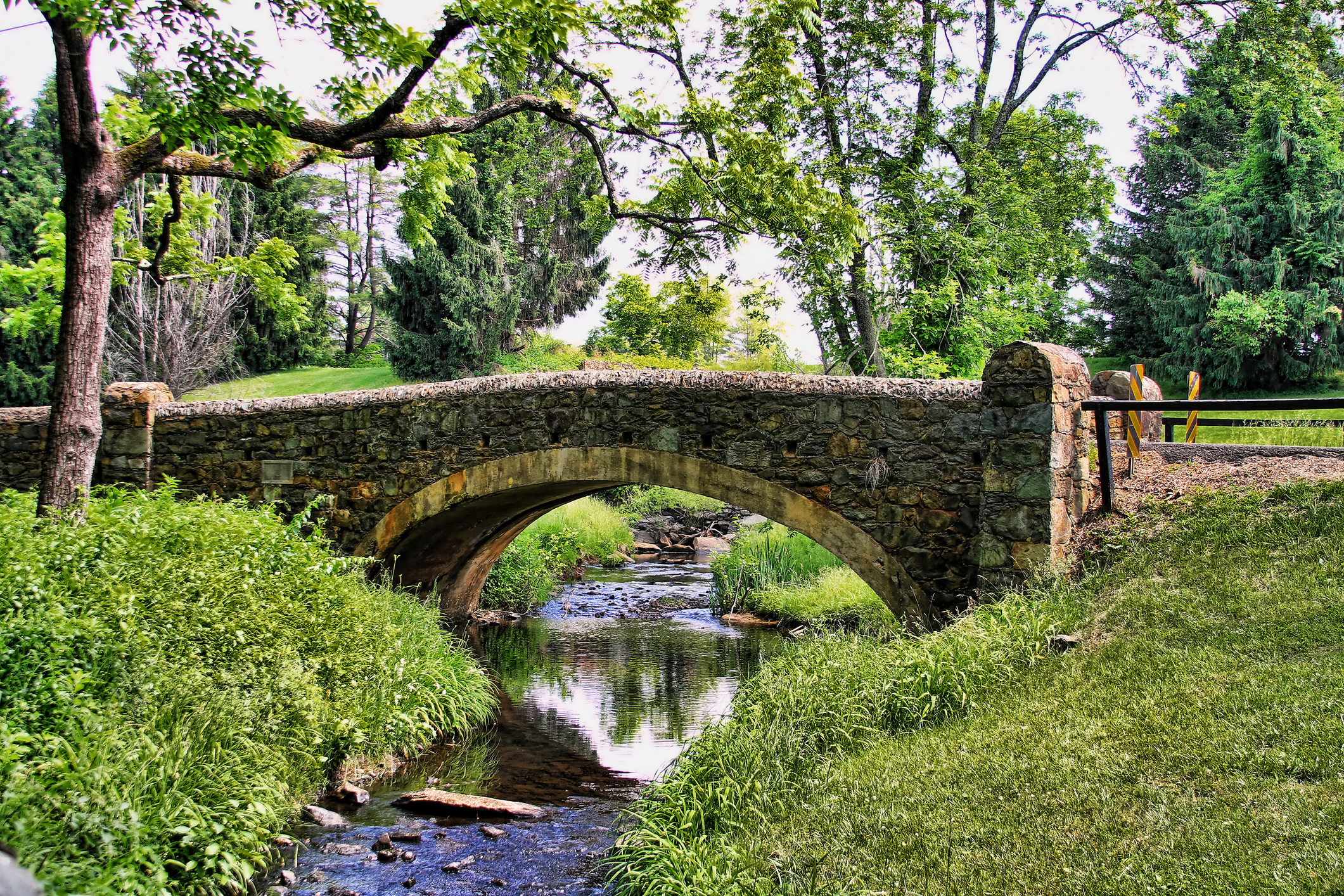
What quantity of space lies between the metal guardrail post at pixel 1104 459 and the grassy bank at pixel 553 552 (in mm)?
7375

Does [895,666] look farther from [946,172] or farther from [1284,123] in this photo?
[1284,123]

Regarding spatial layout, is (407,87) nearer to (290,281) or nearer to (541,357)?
(541,357)

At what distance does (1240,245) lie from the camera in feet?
61.5

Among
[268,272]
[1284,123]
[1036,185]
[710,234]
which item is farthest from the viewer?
[1284,123]

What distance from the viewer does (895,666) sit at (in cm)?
473

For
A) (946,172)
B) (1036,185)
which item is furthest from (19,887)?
(1036,185)

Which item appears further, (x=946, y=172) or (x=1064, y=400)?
(x=946, y=172)

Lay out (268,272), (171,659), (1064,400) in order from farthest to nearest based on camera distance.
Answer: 1. (268,272)
2. (1064,400)
3. (171,659)

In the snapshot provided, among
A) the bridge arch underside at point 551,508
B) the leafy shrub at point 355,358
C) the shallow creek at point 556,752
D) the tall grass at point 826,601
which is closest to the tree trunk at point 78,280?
the bridge arch underside at point 551,508

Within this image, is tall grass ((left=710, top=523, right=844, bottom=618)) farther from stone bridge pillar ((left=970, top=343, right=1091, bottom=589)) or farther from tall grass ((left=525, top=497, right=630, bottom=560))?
stone bridge pillar ((left=970, top=343, right=1091, bottom=589))

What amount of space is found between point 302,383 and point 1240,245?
854 inches

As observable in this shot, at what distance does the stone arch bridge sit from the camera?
564cm

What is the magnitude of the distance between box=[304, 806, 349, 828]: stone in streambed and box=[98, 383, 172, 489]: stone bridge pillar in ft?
16.1

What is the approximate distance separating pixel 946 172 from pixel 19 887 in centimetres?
1393
